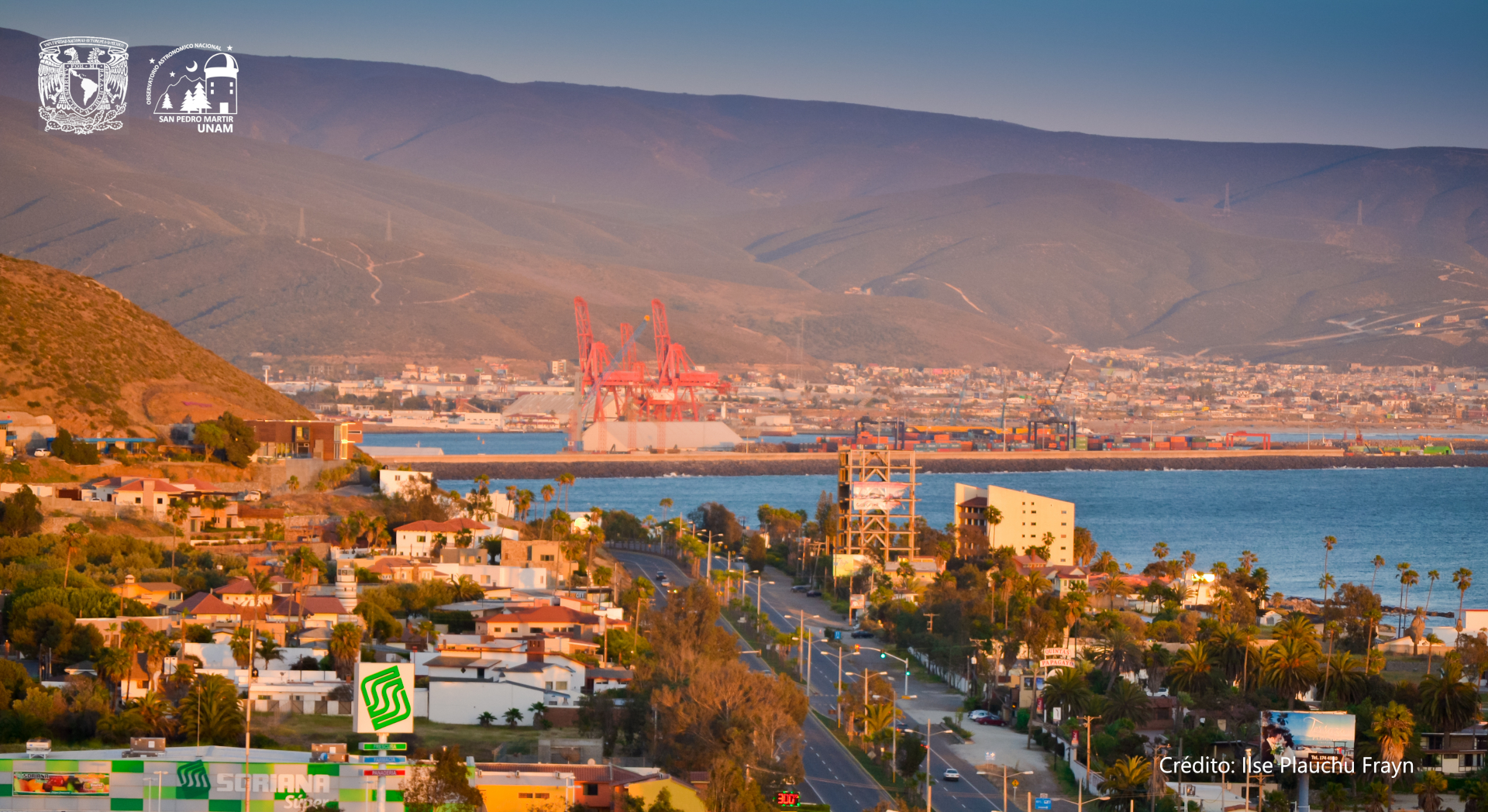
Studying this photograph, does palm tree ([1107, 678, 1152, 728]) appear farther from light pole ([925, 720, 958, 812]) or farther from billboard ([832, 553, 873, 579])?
billboard ([832, 553, 873, 579])

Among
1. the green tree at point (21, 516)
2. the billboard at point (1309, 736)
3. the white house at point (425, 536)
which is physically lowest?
the billboard at point (1309, 736)

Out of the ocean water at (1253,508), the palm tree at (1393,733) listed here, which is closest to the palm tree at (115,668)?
the palm tree at (1393,733)

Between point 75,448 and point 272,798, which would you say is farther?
point 75,448

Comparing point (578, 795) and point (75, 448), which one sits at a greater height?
point (75, 448)

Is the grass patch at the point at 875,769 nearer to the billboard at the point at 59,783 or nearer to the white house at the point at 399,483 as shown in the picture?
the billboard at the point at 59,783

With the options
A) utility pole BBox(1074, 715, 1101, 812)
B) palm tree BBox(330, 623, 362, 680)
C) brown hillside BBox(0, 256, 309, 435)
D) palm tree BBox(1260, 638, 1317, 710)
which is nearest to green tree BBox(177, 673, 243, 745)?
palm tree BBox(330, 623, 362, 680)

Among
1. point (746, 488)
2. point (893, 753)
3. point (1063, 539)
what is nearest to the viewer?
point (893, 753)

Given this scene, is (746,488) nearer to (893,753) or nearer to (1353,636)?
(1353,636)

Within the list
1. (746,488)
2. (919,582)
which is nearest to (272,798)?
(919,582)
